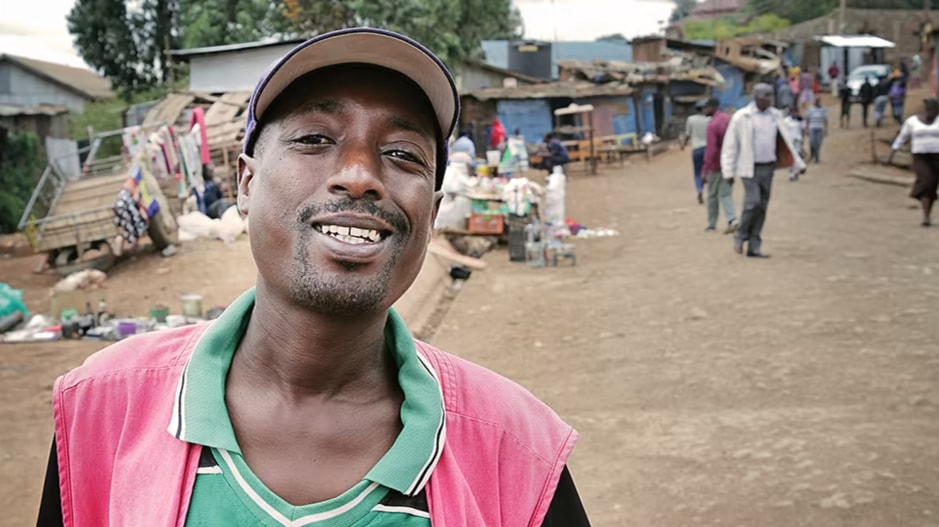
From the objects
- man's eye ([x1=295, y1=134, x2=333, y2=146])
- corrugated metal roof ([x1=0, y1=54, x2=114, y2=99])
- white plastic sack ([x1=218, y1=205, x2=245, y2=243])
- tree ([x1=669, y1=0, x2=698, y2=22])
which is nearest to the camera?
man's eye ([x1=295, y1=134, x2=333, y2=146])

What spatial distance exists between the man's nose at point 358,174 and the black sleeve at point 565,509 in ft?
1.78

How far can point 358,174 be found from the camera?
55.1 inches

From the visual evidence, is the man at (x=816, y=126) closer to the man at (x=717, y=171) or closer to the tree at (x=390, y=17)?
the man at (x=717, y=171)

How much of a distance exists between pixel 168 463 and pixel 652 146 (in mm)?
29034

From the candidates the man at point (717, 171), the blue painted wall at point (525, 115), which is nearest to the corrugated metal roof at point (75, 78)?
the blue painted wall at point (525, 115)

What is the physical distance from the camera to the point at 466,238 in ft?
41.7

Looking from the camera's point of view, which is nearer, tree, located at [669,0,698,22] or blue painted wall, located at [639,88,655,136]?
blue painted wall, located at [639,88,655,136]

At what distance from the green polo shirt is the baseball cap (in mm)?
426

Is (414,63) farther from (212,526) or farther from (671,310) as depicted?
(671,310)

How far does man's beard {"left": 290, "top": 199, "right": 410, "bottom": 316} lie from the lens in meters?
1.38

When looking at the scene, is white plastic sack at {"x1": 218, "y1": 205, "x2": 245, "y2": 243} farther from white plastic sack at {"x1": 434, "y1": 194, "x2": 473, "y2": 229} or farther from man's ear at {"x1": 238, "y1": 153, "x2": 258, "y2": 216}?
man's ear at {"x1": 238, "y1": 153, "x2": 258, "y2": 216}

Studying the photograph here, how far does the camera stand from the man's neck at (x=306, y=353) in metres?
1.47

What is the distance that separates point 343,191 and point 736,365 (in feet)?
18.0

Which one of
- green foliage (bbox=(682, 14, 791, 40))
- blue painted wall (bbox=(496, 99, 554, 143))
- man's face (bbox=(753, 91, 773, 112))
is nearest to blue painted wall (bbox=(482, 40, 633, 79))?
green foliage (bbox=(682, 14, 791, 40))
